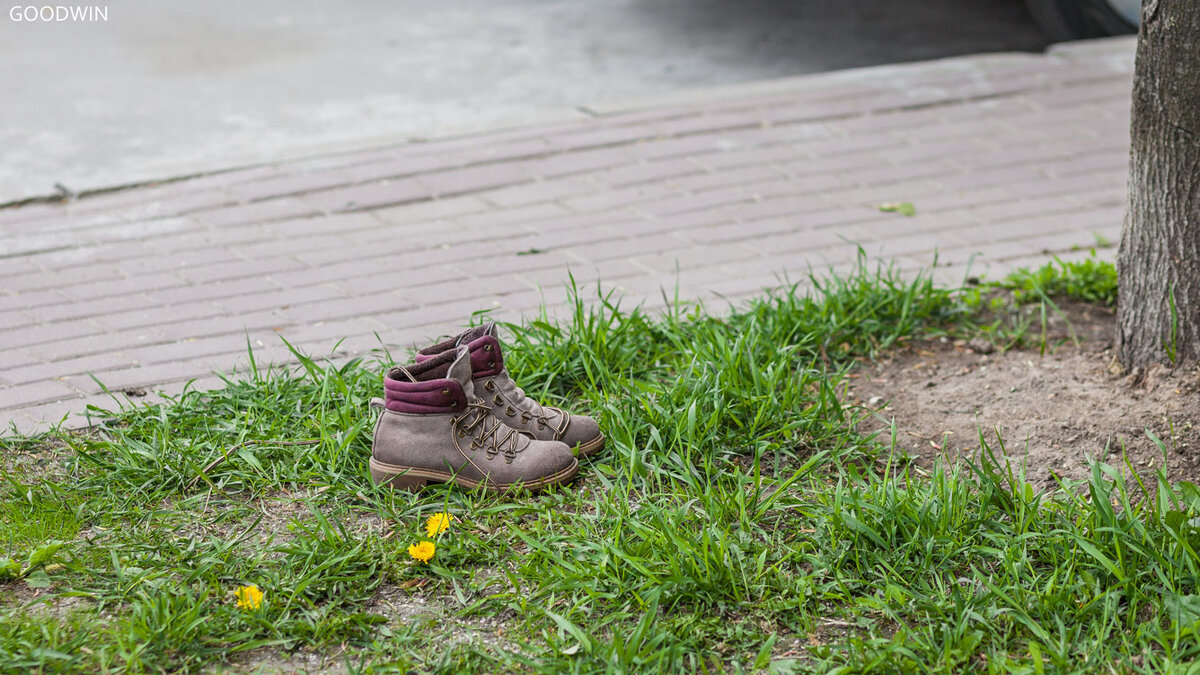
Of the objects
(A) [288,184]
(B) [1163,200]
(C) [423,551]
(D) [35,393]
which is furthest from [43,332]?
(B) [1163,200]

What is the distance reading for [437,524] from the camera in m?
2.66

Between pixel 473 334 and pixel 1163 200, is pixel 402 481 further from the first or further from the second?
pixel 1163 200

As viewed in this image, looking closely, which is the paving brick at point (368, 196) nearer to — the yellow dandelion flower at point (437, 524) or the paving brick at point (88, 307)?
the paving brick at point (88, 307)

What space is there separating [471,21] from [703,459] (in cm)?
609

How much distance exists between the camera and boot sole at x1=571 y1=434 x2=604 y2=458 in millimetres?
2947

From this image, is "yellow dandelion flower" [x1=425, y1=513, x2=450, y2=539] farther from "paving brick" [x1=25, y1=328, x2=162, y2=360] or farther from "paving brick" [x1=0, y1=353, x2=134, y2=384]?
"paving brick" [x1=25, y1=328, x2=162, y2=360]

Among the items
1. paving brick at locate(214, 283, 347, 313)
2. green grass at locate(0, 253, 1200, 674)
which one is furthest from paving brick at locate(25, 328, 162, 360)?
green grass at locate(0, 253, 1200, 674)

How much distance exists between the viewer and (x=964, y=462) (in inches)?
116

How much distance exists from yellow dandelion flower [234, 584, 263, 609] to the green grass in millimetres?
21

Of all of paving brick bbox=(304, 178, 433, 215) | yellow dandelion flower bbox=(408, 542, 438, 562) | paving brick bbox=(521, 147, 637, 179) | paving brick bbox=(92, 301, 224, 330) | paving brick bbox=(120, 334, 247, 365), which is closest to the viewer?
yellow dandelion flower bbox=(408, 542, 438, 562)

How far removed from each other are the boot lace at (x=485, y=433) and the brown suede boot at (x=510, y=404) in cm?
6

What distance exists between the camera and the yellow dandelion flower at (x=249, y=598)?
2387 mm

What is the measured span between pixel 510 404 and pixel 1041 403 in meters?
1.44

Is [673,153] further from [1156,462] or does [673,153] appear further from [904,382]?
[1156,462]
